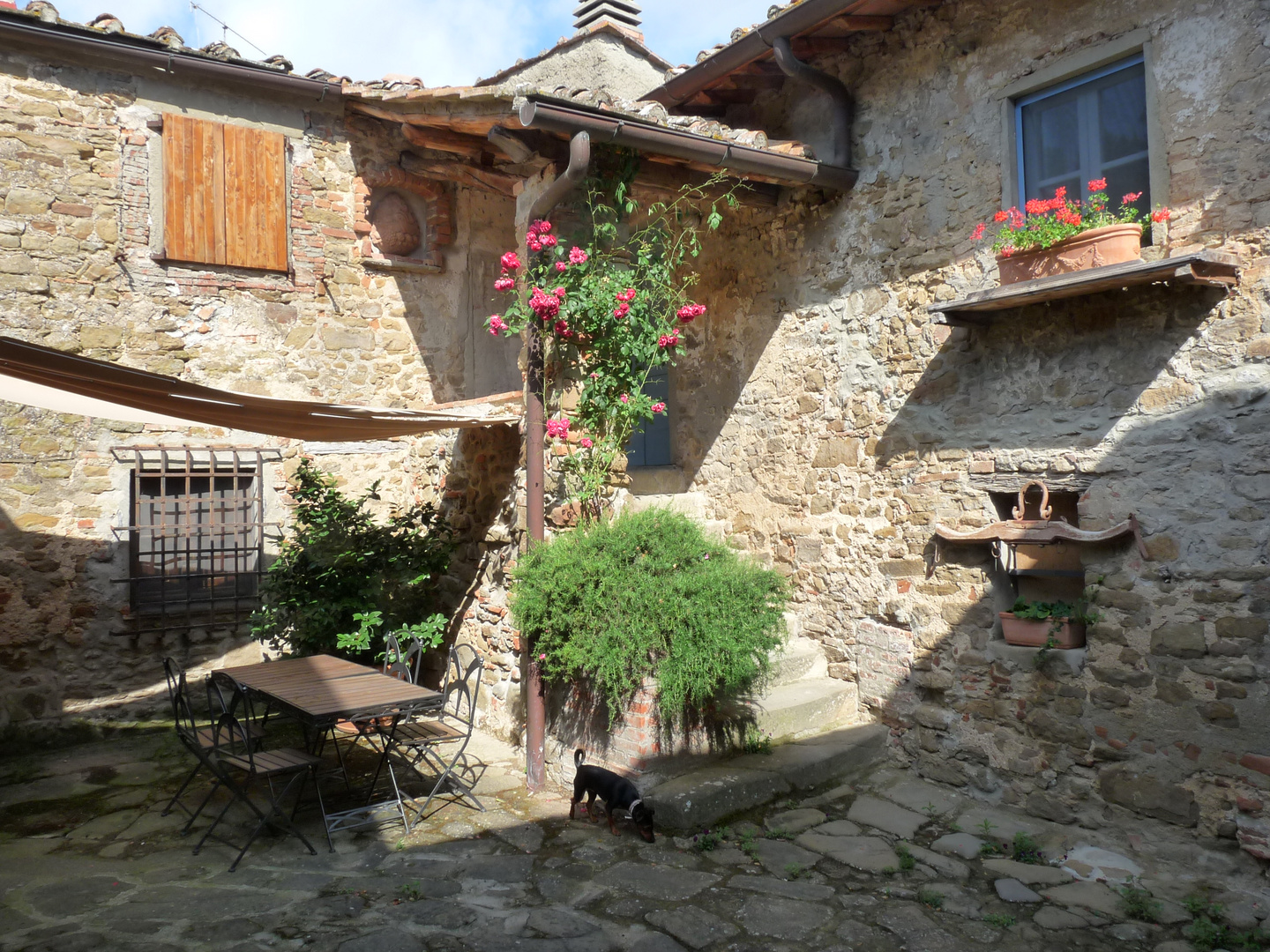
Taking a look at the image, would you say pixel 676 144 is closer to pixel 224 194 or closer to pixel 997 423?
pixel 997 423

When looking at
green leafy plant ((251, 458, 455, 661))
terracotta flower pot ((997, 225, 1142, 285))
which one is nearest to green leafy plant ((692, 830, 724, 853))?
green leafy plant ((251, 458, 455, 661))

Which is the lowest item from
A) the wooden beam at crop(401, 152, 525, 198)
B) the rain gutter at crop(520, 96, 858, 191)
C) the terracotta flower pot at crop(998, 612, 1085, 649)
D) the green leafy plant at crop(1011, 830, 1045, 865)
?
the green leafy plant at crop(1011, 830, 1045, 865)

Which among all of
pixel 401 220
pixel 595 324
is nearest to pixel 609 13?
pixel 401 220

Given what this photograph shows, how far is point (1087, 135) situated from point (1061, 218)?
0.60m

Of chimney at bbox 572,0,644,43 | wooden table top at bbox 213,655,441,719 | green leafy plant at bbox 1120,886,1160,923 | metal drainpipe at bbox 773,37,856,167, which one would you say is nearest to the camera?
green leafy plant at bbox 1120,886,1160,923

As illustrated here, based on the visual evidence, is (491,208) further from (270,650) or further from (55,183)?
(270,650)

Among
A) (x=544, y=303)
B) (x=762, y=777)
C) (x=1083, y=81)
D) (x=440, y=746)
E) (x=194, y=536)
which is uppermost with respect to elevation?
(x=1083, y=81)

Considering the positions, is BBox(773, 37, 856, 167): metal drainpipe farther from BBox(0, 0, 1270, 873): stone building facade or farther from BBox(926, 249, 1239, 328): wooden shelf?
BBox(926, 249, 1239, 328): wooden shelf

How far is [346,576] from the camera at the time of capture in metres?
6.12

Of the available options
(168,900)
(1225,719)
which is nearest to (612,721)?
(168,900)

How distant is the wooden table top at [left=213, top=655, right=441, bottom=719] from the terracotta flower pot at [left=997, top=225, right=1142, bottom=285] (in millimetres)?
3533

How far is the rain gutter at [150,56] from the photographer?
595 cm

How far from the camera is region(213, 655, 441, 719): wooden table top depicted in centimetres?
417

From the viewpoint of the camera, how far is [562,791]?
4859mm
